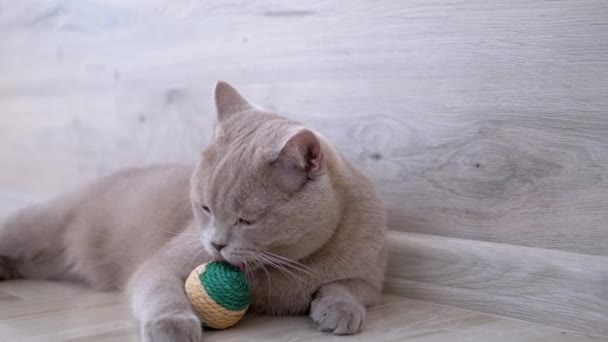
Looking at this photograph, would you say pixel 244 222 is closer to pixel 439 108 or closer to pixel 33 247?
pixel 439 108

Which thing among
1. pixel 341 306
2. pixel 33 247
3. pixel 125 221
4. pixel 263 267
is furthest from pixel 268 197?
pixel 33 247

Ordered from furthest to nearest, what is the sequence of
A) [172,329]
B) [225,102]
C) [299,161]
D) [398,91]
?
[398,91], [225,102], [299,161], [172,329]

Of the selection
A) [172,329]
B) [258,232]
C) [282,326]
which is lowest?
[282,326]

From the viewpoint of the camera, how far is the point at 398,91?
1.82 m

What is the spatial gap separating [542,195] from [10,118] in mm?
2326

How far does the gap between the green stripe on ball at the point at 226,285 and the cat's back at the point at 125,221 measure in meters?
0.37

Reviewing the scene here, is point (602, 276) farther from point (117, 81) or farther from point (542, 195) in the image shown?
point (117, 81)

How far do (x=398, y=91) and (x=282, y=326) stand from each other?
0.67 metres

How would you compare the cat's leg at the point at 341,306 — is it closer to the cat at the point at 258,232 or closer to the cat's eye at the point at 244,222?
the cat at the point at 258,232

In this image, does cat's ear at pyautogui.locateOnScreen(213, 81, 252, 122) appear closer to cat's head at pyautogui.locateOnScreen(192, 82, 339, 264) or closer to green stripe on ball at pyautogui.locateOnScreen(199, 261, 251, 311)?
cat's head at pyautogui.locateOnScreen(192, 82, 339, 264)

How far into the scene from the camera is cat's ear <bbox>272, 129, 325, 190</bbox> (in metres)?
1.40

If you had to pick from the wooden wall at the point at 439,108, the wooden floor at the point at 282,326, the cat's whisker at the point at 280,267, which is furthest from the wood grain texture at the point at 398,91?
the cat's whisker at the point at 280,267

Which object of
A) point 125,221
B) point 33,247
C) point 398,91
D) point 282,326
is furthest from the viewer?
point 33,247

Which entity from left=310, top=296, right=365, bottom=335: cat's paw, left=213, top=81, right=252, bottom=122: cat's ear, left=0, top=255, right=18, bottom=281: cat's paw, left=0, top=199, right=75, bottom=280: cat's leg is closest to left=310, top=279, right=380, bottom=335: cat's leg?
left=310, top=296, right=365, bottom=335: cat's paw
